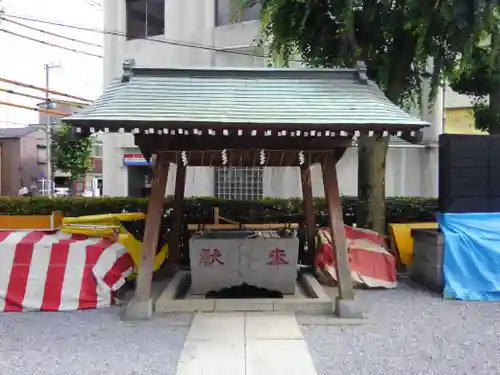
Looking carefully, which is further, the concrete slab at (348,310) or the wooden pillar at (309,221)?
the wooden pillar at (309,221)

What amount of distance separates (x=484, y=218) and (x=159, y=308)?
209 inches

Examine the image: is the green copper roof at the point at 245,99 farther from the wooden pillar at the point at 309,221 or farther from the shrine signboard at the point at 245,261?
the wooden pillar at the point at 309,221

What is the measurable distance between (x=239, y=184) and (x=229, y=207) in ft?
18.2

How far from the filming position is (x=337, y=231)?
6695 mm

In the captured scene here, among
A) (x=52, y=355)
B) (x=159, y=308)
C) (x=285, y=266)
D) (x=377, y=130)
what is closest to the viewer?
(x=52, y=355)

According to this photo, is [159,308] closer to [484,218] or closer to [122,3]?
[484,218]

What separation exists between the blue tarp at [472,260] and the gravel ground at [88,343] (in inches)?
166

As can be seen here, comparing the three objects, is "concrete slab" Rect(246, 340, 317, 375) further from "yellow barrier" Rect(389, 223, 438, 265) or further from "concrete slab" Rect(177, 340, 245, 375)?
"yellow barrier" Rect(389, 223, 438, 265)

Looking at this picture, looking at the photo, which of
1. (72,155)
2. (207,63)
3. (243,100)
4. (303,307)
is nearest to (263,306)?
(303,307)

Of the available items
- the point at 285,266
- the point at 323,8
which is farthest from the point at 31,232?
the point at 323,8

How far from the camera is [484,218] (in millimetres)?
7801

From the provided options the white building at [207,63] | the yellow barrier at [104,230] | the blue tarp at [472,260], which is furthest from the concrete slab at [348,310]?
the white building at [207,63]

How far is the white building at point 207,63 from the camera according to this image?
53.5 ft

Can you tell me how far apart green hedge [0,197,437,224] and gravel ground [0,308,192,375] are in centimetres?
469
